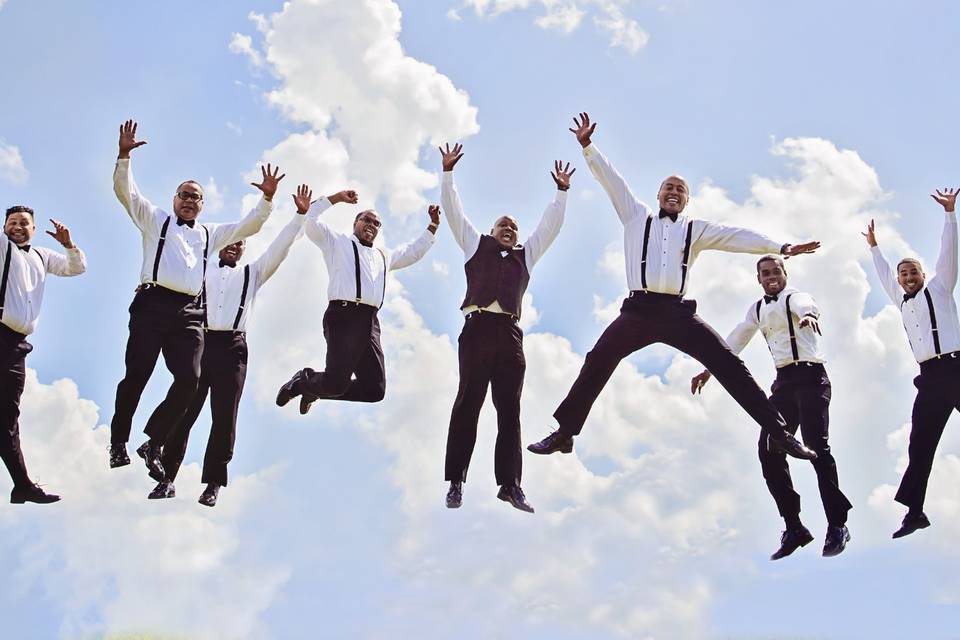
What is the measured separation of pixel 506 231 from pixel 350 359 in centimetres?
244

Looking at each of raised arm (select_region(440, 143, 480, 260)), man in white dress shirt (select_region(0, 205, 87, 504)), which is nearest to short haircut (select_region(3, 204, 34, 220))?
man in white dress shirt (select_region(0, 205, 87, 504))

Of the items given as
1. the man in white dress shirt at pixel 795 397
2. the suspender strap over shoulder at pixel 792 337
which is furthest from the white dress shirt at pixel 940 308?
the suspender strap over shoulder at pixel 792 337

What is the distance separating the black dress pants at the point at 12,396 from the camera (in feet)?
40.3

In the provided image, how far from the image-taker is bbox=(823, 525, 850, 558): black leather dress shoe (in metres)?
12.7

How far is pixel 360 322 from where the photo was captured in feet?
42.7

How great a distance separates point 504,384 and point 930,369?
5393 mm

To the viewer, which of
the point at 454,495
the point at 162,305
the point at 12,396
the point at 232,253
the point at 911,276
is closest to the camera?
the point at 162,305

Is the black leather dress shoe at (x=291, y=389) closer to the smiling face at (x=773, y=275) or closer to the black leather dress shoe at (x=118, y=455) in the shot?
the black leather dress shoe at (x=118, y=455)

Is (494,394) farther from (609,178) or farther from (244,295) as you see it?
(244,295)

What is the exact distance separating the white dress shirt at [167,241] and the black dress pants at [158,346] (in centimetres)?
16

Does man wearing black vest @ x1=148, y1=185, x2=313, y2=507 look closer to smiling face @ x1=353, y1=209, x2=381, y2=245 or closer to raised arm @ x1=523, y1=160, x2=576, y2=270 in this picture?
smiling face @ x1=353, y1=209, x2=381, y2=245

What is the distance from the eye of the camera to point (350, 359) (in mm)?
12906

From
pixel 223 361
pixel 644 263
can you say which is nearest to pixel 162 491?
pixel 223 361

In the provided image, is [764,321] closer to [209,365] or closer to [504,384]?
[504,384]
